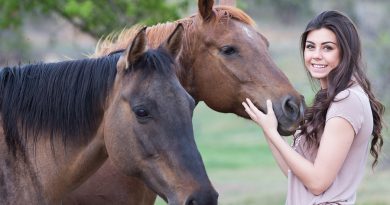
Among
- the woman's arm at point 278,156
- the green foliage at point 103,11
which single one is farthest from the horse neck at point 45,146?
the green foliage at point 103,11

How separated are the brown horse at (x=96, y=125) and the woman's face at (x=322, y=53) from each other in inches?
30.3

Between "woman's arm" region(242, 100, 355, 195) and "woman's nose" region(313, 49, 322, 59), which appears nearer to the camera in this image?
"woman's arm" region(242, 100, 355, 195)

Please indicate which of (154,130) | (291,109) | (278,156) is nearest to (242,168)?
(291,109)

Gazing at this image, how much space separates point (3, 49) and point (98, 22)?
20.2 meters

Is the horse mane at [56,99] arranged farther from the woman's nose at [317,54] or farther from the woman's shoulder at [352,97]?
the woman's shoulder at [352,97]

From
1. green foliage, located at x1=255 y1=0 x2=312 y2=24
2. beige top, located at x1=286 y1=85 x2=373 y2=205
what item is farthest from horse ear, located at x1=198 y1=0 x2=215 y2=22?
green foliage, located at x1=255 y1=0 x2=312 y2=24

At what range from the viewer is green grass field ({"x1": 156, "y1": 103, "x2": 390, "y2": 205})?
15.2 m

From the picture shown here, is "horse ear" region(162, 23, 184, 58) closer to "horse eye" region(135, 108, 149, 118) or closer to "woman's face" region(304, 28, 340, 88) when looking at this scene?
"horse eye" region(135, 108, 149, 118)

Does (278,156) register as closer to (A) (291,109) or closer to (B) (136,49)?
(A) (291,109)

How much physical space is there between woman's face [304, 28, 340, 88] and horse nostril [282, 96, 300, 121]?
622mm

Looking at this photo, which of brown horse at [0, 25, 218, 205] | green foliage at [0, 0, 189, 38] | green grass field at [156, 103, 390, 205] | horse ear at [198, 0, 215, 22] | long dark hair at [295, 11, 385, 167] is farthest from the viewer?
green grass field at [156, 103, 390, 205]

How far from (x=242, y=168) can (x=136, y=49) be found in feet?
60.0

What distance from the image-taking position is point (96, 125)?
187 inches

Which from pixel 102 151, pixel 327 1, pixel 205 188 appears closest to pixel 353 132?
pixel 205 188
